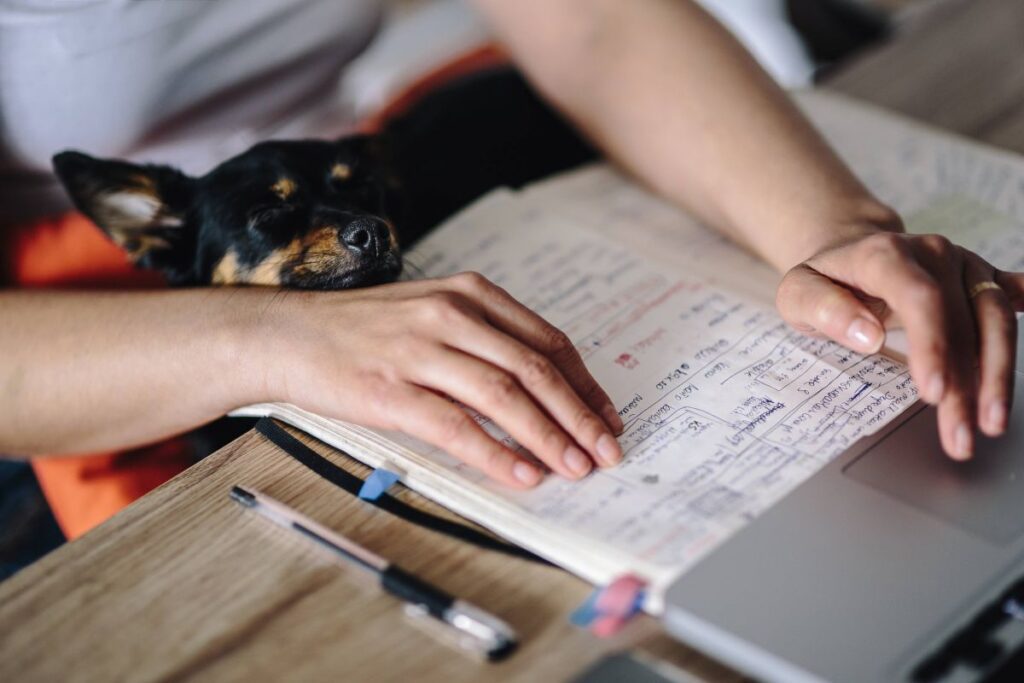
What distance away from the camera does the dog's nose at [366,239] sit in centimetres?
98

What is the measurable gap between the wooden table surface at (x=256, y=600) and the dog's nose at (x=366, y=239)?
275mm

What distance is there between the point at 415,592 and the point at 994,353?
423 mm

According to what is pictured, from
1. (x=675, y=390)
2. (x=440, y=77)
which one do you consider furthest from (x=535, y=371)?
(x=440, y=77)

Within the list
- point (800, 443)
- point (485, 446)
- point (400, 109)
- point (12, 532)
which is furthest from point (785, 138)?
point (12, 532)

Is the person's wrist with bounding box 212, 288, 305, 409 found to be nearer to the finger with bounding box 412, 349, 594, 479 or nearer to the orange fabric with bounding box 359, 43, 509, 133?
the finger with bounding box 412, 349, 594, 479

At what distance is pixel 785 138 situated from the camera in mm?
955

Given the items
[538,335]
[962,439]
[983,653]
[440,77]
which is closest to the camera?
[983,653]

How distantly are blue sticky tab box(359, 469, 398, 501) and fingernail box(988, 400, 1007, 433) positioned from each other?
41 cm

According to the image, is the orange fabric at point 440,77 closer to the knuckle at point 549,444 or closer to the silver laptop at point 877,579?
the knuckle at point 549,444

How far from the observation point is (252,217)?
1034mm

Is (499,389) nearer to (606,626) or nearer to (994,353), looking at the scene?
(606,626)

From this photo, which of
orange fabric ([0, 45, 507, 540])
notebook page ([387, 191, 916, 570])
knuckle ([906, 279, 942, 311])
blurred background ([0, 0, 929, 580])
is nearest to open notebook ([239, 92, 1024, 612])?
notebook page ([387, 191, 916, 570])

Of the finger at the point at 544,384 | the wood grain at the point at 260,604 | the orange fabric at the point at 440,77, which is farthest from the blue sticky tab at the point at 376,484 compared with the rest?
the orange fabric at the point at 440,77

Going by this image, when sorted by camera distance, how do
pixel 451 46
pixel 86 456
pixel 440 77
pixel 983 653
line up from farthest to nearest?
pixel 451 46, pixel 440 77, pixel 86 456, pixel 983 653
